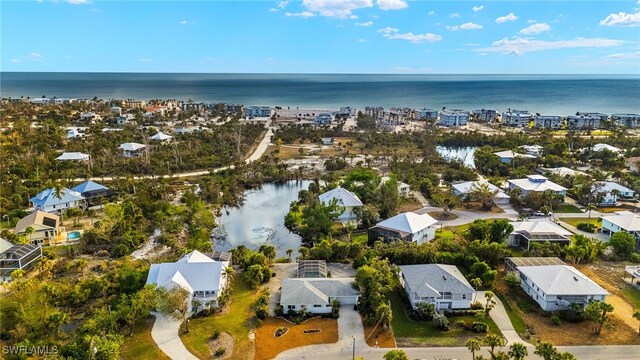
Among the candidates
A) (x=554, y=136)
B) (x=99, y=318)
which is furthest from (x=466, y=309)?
(x=554, y=136)

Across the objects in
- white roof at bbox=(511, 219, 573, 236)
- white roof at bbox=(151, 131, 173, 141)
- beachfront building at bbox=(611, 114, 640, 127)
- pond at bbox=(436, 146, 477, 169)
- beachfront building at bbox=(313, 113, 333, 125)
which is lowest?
white roof at bbox=(511, 219, 573, 236)

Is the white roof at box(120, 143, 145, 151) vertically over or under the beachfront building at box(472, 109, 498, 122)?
under

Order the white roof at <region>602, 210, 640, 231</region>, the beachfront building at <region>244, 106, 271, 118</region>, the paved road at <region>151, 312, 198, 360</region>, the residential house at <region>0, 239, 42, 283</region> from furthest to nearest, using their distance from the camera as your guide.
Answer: the beachfront building at <region>244, 106, 271, 118</region> → the white roof at <region>602, 210, 640, 231</region> → the residential house at <region>0, 239, 42, 283</region> → the paved road at <region>151, 312, 198, 360</region>

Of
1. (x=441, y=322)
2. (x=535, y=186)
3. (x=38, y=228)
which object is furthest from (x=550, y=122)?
(x=38, y=228)

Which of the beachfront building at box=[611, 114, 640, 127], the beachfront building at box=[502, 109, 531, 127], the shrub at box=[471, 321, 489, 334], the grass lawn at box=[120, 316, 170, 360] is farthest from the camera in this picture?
the beachfront building at box=[502, 109, 531, 127]

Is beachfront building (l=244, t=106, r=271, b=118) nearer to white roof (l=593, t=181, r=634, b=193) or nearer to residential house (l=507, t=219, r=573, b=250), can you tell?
white roof (l=593, t=181, r=634, b=193)

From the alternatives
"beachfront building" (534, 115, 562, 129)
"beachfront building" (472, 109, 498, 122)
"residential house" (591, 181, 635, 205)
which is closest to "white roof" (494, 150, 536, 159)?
"residential house" (591, 181, 635, 205)

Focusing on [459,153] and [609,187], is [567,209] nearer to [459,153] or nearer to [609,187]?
[609,187]
